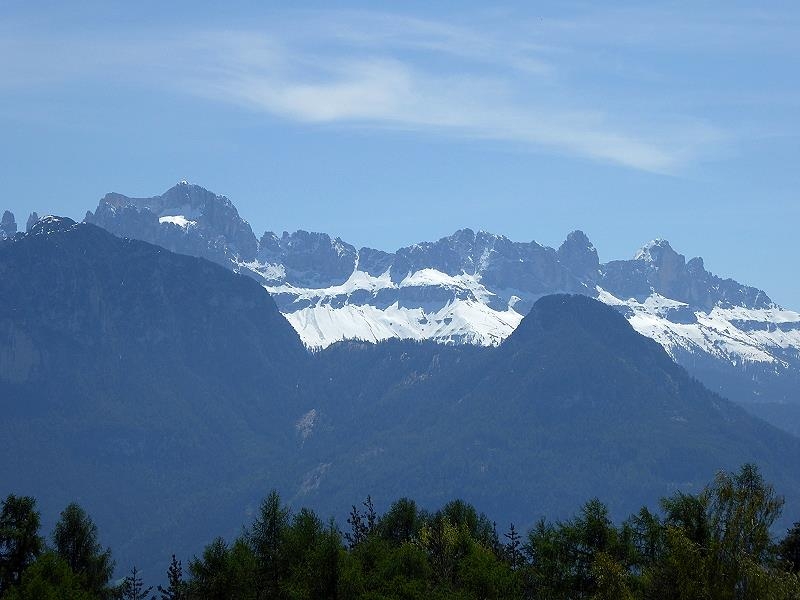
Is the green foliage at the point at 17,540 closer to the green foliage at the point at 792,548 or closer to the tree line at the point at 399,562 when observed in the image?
the tree line at the point at 399,562

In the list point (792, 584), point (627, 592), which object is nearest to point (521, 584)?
point (627, 592)

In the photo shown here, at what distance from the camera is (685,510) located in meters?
107

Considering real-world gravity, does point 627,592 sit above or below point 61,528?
below

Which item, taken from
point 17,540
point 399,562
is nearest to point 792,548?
point 399,562

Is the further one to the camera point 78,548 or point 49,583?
point 78,548

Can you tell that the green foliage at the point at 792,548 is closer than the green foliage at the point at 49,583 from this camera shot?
No

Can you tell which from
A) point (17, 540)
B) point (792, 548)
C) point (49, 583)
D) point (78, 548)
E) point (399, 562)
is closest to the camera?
point (49, 583)

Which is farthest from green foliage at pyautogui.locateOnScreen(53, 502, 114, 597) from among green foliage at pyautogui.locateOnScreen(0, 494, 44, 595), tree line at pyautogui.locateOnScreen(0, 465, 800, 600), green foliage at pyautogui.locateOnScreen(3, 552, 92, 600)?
green foliage at pyautogui.locateOnScreen(0, 494, 44, 595)

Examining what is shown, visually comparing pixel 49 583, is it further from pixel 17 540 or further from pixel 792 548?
pixel 792 548

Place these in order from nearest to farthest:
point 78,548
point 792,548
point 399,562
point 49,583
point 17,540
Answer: point 49,583
point 17,540
point 399,562
point 792,548
point 78,548

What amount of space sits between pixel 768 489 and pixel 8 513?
63.0 m

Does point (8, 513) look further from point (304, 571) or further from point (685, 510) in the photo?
point (685, 510)

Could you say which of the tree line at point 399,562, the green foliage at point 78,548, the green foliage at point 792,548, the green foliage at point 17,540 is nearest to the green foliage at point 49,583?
the tree line at point 399,562

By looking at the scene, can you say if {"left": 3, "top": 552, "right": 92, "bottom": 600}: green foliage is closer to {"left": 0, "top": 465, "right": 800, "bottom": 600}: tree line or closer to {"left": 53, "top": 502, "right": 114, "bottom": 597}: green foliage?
{"left": 0, "top": 465, "right": 800, "bottom": 600}: tree line
